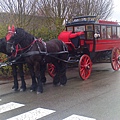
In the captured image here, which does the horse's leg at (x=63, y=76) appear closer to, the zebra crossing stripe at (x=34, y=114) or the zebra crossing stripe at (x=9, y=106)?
the zebra crossing stripe at (x=9, y=106)

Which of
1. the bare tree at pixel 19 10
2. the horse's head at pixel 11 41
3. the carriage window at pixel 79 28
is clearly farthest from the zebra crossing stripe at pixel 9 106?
the bare tree at pixel 19 10

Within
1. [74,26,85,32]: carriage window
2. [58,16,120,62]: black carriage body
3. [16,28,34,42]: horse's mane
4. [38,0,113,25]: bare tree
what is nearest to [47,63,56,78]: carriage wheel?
[58,16,120,62]: black carriage body

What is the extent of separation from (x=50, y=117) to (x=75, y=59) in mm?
4856

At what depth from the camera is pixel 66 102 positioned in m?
6.84

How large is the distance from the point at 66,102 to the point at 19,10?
24.9 feet

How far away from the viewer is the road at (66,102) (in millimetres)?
5806

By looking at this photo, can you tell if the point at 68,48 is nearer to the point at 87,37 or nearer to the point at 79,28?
the point at 87,37

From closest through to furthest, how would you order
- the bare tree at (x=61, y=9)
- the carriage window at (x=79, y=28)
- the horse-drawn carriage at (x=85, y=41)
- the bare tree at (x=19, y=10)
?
the horse-drawn carriage at (x=85, y=41) → the carriage window at (x=79, y=28) → the bare tree at (x=19, y=10) → the bare tree at (x=61, y=9)

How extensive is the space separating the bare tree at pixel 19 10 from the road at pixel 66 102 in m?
4.53

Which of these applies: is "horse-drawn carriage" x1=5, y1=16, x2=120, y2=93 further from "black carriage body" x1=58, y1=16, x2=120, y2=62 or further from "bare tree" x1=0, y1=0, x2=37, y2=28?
"bare tree" x1=0, y1=0, x2=37, y2=28

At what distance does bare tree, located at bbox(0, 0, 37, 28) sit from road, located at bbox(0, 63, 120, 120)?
4527 millimetres

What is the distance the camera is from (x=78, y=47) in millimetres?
10234

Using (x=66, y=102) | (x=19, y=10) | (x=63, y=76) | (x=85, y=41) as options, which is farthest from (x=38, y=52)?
(x=19, y=10)

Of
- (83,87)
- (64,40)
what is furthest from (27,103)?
(64,40)
